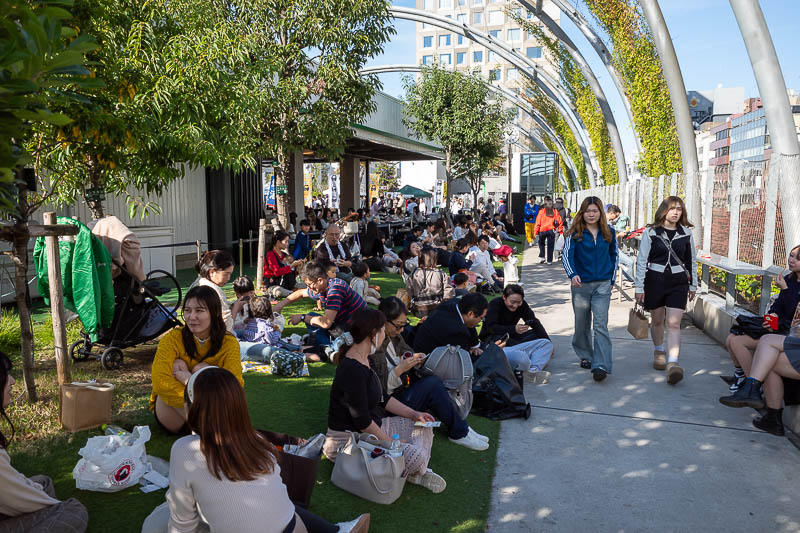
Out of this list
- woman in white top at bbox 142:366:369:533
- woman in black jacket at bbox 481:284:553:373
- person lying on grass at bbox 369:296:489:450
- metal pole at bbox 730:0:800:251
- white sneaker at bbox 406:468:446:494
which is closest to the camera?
woman in white top at bbox 142:366:369:533

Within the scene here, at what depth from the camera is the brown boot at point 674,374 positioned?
5914 mm

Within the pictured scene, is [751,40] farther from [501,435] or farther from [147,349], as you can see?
[147,349]

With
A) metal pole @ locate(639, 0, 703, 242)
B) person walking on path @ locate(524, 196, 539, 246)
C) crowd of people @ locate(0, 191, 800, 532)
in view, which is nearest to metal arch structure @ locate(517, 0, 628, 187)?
person walking on path @ locate(524, 196, 539, 246)

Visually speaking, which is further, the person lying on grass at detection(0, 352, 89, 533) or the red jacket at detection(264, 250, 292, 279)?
the red jacket at detection(264, 250, 292, 279)

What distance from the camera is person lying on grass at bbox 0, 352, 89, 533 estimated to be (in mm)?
2656

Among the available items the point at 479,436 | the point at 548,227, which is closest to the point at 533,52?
the point at 548,227

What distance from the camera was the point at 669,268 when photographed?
6.11 m

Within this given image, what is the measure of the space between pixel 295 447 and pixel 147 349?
3.81 metres

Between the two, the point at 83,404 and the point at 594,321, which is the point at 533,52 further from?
the point at 83,404

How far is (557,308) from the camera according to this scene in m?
10.5

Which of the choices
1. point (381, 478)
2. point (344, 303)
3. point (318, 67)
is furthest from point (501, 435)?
point (318, 67)

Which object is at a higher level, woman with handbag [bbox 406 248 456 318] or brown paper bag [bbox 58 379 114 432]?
woman with handbag [bbox 406 248 456 318]

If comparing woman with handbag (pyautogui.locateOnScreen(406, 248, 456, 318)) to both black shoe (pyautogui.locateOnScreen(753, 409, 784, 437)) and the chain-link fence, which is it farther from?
black shoe (pyautogui.locateOnScreen(753, 409, 784, 437))

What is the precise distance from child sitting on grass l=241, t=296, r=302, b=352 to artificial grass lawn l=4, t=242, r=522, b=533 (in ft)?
2.19
